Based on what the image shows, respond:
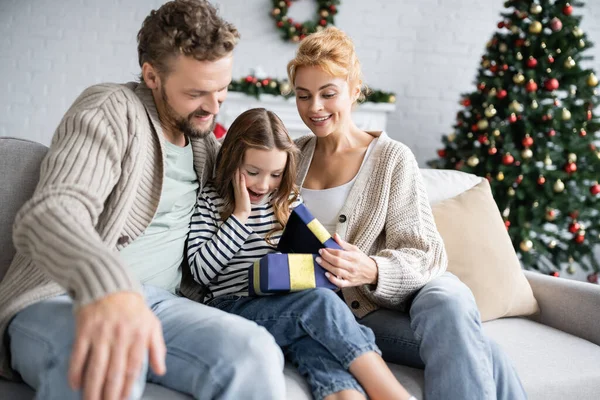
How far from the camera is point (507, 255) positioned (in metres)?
1.94

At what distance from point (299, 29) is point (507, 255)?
114 inches

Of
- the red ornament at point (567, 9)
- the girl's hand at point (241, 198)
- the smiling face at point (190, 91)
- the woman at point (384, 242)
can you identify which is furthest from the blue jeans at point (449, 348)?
the red ornament at point (567, 9)

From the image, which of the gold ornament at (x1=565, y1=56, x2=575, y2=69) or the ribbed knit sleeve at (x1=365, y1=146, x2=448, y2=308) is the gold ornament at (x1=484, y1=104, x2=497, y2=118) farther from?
the ribbed knit sleeve at (x1=365, y1=146, x2=448, y2=308)

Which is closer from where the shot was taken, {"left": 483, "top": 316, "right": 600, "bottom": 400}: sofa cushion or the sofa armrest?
{"left": 483, "top": 316, "right": 600, "bottom": 400}: sofa cushion

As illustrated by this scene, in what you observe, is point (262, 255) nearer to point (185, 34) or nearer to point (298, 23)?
point (185, 34)

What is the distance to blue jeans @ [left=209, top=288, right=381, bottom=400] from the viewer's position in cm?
126

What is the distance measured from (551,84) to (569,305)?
1745mm

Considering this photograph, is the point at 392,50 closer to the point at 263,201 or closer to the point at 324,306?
the point at 263,201

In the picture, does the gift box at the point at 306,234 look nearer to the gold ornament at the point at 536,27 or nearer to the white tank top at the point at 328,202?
the white tank top at the point at 328,202

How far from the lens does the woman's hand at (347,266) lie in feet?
4.58

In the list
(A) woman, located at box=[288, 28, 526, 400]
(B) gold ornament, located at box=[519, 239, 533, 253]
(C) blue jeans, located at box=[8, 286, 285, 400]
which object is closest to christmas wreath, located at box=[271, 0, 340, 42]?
(B) gold ornament, located at box=[519, 239, 533, 253]

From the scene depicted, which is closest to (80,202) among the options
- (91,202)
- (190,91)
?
(91,202)

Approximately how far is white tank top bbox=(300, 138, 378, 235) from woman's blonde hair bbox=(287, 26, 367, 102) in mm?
287

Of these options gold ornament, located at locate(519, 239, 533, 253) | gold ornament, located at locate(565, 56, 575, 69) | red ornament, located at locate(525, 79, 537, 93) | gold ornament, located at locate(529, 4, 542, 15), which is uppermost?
gold ornament, located at locate(529, 4, 542, 15)
